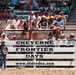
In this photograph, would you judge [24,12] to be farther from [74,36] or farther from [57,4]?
[74,36]

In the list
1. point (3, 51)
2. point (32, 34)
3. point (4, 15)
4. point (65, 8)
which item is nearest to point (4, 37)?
point (3, 51)

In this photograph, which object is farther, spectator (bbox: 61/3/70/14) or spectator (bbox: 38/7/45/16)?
spectator (bbox: 61/3/70/14)

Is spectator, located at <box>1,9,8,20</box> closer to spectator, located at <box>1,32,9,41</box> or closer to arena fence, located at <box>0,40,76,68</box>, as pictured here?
spectator, located at <box>1,32,9,41</box>

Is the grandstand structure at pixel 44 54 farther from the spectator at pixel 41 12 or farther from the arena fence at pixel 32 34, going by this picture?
the spectator at pixel 41 12

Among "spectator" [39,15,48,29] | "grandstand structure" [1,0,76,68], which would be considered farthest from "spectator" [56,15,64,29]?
"spectator" [39,15,48,29]

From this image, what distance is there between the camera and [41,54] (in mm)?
16250

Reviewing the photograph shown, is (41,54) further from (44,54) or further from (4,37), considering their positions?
(4,37)

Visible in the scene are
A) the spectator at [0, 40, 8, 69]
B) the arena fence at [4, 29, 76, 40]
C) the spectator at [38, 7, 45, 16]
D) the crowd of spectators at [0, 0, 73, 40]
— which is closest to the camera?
the spectator at [0, 40, 8, 69]

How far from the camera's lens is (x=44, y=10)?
1986 centimetres

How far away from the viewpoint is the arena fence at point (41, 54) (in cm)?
1609

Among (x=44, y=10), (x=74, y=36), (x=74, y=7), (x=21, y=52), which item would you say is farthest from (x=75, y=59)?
(x=74, y=7)

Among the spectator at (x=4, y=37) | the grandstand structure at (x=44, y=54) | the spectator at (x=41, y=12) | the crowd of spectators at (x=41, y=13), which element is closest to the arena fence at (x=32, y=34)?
the grandstand structure at (x=44, y=54)

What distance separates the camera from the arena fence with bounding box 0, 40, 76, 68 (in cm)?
1609

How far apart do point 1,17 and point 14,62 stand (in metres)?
3.94
